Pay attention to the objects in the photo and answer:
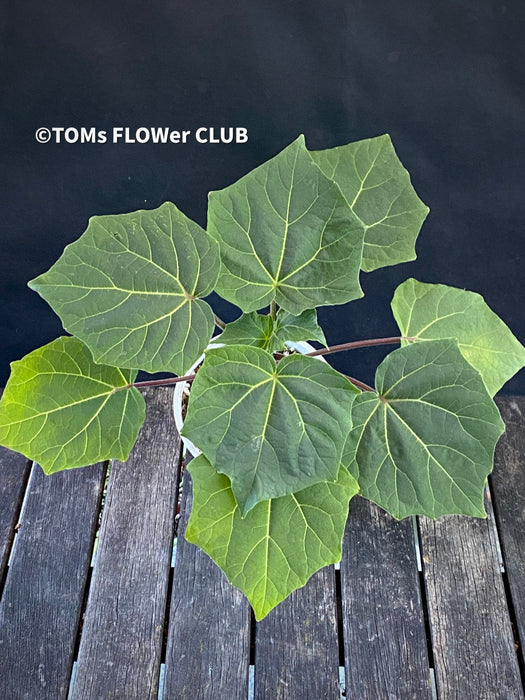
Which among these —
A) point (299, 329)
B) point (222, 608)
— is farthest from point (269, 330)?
point (222, 608)

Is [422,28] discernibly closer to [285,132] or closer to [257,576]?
[285,132]

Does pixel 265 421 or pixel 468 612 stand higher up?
pixel 265 421

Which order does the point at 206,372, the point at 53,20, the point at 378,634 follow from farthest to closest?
1. the point at 53,20
2. the point at 378,634
3. the point at 206,372

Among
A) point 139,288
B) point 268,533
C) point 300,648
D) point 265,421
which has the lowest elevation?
point 300,648

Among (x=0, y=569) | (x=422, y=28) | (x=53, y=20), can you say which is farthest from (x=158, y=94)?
(x=0, y=569)

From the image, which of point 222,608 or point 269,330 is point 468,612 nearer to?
point 222,608

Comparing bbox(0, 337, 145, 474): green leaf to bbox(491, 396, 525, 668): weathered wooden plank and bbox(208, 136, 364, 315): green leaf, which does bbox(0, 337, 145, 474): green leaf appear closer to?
bbox(208, 136, 364, 315): green leaf
